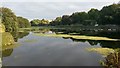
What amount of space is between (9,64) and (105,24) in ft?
451

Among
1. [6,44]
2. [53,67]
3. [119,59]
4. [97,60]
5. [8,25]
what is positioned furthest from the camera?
[8,25]

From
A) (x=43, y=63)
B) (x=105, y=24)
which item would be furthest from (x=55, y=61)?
(x=105, y=24)

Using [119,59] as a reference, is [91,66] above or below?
below

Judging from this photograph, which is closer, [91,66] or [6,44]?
[91,66]

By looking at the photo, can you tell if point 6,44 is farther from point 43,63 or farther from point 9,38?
point 43,63

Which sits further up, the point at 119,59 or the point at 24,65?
the point at 119,59

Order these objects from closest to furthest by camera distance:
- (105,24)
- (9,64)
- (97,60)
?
(9,64), (97,60), (105,24)

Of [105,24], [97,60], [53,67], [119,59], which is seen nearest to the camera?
[119,59]

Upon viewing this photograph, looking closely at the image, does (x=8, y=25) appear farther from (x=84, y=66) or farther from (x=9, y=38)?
(x=84, y=66)

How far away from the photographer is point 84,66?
32812mm

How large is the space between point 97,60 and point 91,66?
4.08 meters

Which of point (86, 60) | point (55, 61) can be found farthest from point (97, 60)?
point (55, 61)

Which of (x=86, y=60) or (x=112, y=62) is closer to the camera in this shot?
(x=112, y=62)

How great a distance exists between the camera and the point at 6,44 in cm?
5434
